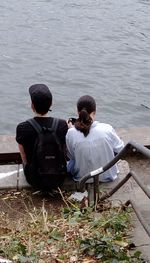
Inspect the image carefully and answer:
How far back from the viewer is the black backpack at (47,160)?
5.60 metres

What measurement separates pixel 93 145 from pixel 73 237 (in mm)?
1631

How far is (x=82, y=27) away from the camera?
15.2m

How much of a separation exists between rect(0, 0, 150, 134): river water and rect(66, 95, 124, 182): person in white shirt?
11.4 ft

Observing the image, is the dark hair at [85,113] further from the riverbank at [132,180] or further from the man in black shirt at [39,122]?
the riverbank at [132,180]

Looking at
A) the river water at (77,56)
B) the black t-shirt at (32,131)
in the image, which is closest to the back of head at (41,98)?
the black t-shirt at (32,131)

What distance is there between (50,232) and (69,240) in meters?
0.19

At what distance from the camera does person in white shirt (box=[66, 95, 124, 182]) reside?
18.4 ft

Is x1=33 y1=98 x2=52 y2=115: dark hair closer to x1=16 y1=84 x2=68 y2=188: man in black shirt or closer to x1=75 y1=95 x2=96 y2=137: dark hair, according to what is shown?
x1=16 y1=84 x2=68 y2=188: man in black shirt

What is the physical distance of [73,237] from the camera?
4195 millimetres

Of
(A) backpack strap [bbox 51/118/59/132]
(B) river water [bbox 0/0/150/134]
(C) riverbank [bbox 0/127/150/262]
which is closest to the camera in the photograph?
(C) riverbank [bbox 0/127/150/262]

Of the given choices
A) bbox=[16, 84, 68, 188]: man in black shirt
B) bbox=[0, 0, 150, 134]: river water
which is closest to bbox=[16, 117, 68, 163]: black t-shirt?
bbox=[16, 84, 68, 188]: man in black shirt

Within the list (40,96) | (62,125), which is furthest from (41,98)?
(62,125)

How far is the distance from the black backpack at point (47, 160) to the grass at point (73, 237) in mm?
745

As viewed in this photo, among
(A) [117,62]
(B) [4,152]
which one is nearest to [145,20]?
(A) [117,62]
